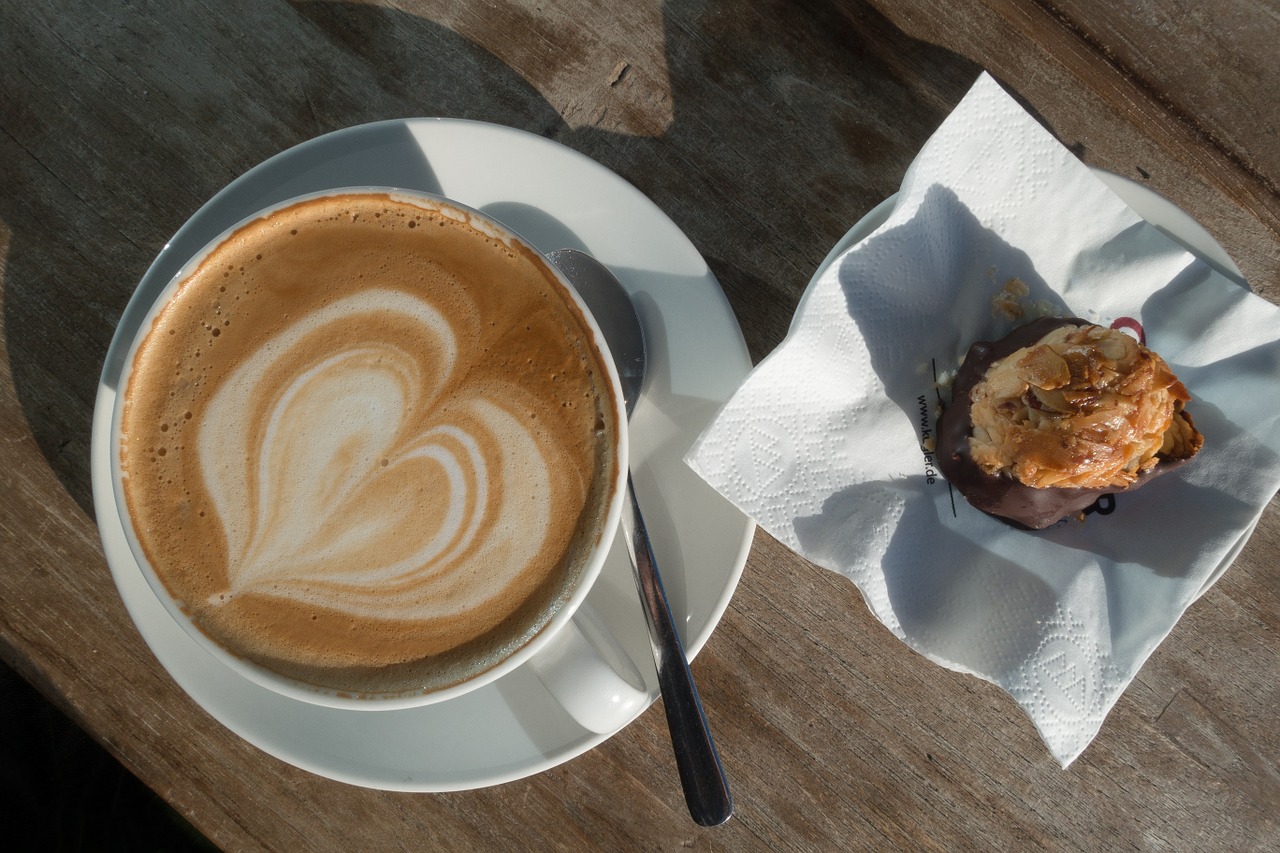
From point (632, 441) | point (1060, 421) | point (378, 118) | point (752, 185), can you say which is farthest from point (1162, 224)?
point (378, 118)

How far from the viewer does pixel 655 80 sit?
130cm

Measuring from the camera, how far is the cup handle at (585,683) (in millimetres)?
1059

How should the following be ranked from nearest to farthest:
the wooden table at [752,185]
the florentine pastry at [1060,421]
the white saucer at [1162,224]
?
the florentine pastry at [1060,421], the white saucer at [1162,224], the wooden table at [752,185]

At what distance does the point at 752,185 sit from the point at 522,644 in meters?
0.82

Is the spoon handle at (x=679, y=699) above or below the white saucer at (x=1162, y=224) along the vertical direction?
below

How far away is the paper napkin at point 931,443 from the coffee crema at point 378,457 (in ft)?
0.82

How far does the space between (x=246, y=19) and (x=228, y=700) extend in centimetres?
111

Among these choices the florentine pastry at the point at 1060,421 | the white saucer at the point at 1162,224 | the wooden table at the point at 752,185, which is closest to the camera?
the florentine pastry at the point at 1060,421

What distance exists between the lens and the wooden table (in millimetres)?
1293

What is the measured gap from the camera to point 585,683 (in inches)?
41.6

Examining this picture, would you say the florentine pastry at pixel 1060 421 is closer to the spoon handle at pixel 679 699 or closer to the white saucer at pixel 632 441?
the white saucer at pixel 632 441

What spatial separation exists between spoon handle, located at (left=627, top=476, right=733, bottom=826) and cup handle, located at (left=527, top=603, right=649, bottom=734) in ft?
0.17

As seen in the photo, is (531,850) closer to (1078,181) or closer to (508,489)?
(508,489)

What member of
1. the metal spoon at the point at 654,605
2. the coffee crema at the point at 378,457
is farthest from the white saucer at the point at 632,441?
the coffee crema at the point at 378,457
